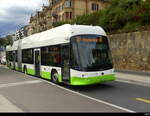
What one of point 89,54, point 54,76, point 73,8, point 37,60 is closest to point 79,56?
point 89,54

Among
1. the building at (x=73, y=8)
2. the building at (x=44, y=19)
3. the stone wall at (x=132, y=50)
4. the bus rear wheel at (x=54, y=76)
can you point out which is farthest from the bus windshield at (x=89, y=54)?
the building at (x=44, y=19)

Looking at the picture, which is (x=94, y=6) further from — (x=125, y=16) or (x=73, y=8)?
(x=125, y=16)

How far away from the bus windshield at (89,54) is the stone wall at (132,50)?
7720mm

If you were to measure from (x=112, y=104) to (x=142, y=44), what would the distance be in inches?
448

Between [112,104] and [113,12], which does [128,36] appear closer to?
[113,12]

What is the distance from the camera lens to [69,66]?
10562 millimetres

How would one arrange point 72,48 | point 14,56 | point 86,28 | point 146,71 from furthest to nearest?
1. point 14,56
2. point 146,71
3. point 86,28
4. point 72,48

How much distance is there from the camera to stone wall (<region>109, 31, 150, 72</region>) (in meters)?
17.5

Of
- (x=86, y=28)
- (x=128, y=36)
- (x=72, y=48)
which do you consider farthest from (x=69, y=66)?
(x=128, y=36)

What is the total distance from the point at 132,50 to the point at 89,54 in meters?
9.85

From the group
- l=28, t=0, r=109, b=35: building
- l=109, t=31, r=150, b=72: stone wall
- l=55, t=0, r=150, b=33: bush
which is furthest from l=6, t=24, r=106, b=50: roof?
l=28, t=0, r=109, b=35: building

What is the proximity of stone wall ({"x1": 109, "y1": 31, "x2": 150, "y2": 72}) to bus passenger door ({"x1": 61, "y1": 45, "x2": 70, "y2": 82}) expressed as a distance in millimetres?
8761

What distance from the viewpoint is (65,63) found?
11109 mm

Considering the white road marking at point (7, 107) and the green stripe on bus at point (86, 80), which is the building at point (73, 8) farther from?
the white road marking at point (7, 107)
